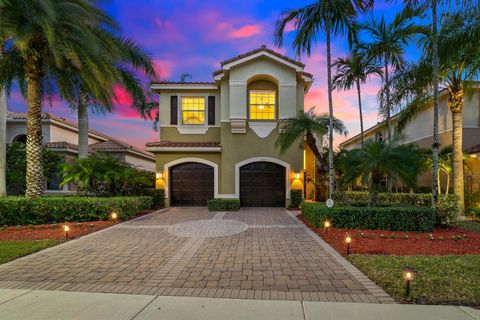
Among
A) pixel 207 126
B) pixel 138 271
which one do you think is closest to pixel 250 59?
pixel 207 126

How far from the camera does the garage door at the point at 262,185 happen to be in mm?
14703

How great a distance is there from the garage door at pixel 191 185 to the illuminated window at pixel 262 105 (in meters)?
4.50

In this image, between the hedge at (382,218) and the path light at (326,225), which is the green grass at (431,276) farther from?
the hedge at (382,218)

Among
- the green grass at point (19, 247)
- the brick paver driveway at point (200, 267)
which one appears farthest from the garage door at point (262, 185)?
the green grass at point (19, 247)

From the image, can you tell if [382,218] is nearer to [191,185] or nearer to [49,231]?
[191,185]

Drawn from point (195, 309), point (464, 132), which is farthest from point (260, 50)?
point (195, 309)

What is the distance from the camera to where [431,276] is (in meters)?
4.44

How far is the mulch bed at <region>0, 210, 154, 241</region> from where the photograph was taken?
7.56 m

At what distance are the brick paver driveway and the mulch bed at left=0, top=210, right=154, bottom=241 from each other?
82 cm

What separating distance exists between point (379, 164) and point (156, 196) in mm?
11818

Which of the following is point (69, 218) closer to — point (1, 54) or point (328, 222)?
point (1, 54)

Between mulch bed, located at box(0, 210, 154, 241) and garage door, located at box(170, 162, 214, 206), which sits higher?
garage door, located at box(170, 162, 214, 206)

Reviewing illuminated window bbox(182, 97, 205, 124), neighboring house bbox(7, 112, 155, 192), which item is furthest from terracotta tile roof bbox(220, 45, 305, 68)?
→ neighboring house bbox(7, 112, 155, 192)

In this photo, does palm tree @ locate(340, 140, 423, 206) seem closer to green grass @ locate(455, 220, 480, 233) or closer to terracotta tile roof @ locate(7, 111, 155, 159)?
green grass @ locate(455, 220, 480, 233)
